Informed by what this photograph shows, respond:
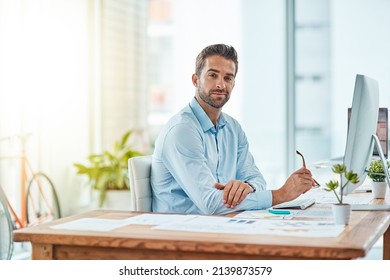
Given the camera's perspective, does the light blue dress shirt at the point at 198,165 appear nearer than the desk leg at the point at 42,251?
No

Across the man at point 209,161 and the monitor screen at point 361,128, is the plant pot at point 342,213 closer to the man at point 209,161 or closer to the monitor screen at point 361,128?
the monitor screen at point 361,128

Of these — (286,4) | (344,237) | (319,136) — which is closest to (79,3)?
(286,4)

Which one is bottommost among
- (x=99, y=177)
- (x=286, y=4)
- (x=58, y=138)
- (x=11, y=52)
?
(x=99, y=177)

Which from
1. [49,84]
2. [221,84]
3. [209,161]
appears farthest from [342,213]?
[49,84]

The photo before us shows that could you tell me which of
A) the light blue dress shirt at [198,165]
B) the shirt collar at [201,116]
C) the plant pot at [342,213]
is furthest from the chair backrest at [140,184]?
the plant pot at [342,213]

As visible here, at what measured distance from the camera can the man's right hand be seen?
2369 millimetres

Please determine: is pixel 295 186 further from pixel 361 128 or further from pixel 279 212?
pixel 361 128

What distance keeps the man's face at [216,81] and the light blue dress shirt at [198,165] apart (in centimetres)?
6

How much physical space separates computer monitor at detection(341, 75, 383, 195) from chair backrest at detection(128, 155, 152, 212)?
788mm

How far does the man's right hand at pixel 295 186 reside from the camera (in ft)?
7.77

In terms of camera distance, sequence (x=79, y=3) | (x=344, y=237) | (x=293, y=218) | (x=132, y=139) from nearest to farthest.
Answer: (x=344, y=237) < (x=293, y=218) < (x=79, y=3) < (x=132, y=139)

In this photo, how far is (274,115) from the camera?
548 cm
